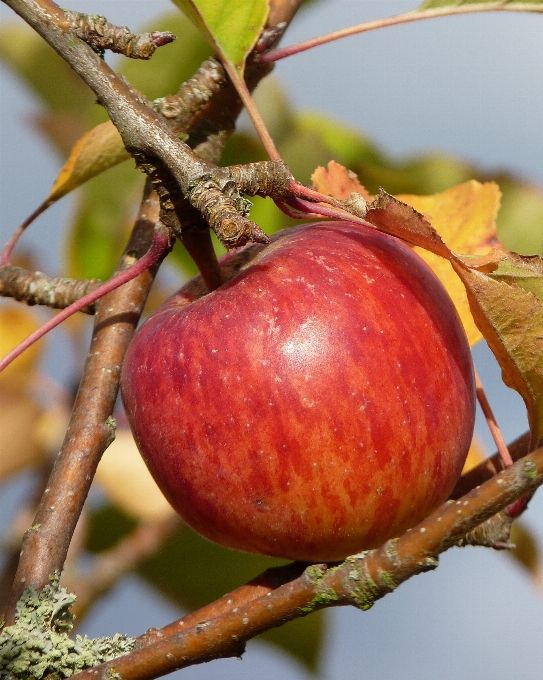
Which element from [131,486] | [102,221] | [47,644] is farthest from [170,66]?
[47,644]

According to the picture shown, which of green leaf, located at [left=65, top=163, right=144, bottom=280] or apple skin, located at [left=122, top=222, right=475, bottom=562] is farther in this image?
green leaf, located at [left=65, top=163, right=144, bottom=280]

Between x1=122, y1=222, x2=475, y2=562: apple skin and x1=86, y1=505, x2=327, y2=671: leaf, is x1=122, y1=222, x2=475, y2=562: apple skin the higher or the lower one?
the higher one

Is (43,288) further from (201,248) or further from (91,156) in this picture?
(201,248)

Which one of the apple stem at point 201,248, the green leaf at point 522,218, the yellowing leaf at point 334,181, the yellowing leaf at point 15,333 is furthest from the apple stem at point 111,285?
the yellowing leaf at point 15,333

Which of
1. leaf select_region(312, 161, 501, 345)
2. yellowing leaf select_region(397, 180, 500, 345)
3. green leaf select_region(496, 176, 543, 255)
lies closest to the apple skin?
leaf select_region(312, 161, 501, 345)

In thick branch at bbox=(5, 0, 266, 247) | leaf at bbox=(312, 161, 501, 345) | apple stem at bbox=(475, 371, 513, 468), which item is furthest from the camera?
leaf at bbox=(312, 161, 501, 345)

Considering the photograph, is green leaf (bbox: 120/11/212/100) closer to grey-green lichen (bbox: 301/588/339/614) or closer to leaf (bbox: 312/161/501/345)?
leaf (bbox: 312/161/501/345)

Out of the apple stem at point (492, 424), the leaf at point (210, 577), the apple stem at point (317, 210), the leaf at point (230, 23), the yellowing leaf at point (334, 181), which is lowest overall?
the leaf at point (210, 577)

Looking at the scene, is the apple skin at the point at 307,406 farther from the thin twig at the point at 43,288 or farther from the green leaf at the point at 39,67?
the green leaf at the point at 39,67
